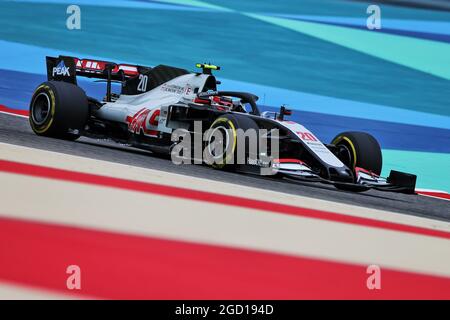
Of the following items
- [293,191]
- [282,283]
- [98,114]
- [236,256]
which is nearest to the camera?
[282,283]

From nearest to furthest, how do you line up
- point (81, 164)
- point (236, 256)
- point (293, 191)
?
point (236, 256) → point (81, 164) → point (293, 191)

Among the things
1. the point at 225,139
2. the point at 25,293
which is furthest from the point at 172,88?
the point at 25,293

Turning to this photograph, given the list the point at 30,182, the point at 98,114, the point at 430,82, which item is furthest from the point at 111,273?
the point at 430,82

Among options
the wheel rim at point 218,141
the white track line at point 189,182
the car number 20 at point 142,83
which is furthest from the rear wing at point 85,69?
the white track line at point 189,182

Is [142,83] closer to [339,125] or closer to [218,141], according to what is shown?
[218,141]

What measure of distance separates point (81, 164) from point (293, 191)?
77.0 inches

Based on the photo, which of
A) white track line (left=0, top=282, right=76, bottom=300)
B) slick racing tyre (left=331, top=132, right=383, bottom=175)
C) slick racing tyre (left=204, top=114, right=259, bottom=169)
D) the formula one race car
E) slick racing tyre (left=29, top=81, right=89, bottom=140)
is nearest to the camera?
white track line (left=0, top=282, right=76, bottom=300)

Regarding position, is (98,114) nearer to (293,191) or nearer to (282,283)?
(293,191)

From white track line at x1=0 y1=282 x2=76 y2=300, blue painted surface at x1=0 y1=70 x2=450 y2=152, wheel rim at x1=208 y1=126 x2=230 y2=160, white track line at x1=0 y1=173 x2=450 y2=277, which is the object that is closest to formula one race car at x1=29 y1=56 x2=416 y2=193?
wheel rim at x1=208 y1=126 x2=230 y2=160

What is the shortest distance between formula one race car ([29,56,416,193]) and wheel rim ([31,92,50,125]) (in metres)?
0.01

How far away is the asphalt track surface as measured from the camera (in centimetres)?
831

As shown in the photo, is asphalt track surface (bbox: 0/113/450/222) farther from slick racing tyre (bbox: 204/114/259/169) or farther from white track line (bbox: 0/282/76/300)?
white track line (bbox: 0/282/76/300)

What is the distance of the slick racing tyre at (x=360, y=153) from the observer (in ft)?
30.1

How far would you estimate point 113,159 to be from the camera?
28.4 ft
